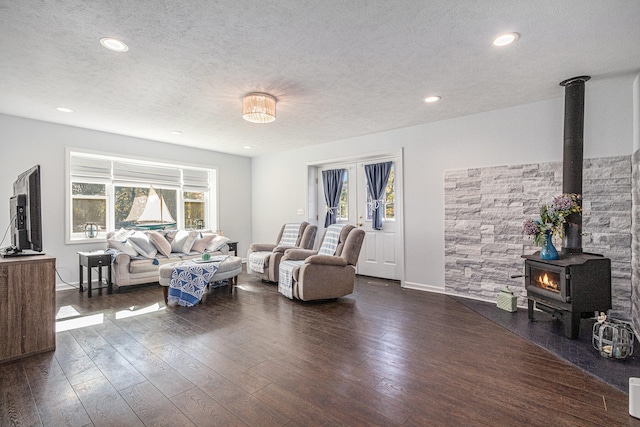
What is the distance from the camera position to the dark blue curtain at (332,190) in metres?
6.08

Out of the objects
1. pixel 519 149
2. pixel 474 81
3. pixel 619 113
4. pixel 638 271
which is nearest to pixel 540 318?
pixel 638 271

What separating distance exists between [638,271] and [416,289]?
250 centimetres

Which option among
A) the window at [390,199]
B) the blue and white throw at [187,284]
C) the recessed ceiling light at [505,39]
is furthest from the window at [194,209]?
the recessed ceiling light at [505,39]

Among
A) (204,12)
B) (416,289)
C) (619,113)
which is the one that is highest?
(204,12)

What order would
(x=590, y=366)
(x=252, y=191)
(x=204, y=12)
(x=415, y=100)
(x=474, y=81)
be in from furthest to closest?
(x=252, y=191) → (x=415, y=100) → (x=474, y=81) → (x=590, y=366) → (x=204, y=12)

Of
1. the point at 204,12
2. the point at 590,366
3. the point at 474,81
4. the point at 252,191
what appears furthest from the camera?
the point at 252,191

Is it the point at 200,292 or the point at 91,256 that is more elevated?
the point at 91,256

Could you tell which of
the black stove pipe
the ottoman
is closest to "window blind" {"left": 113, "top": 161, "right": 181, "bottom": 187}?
the ottoman

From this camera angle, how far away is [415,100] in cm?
376

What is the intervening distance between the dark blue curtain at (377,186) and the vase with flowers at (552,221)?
2582mm

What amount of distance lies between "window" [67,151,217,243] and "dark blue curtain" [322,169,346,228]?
2.63 m

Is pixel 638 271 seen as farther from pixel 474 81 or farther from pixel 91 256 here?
pixel 91 256

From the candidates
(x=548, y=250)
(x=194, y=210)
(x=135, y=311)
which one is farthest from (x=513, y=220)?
(x=194, y=210)

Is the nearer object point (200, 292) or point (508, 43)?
point (508, 43)
